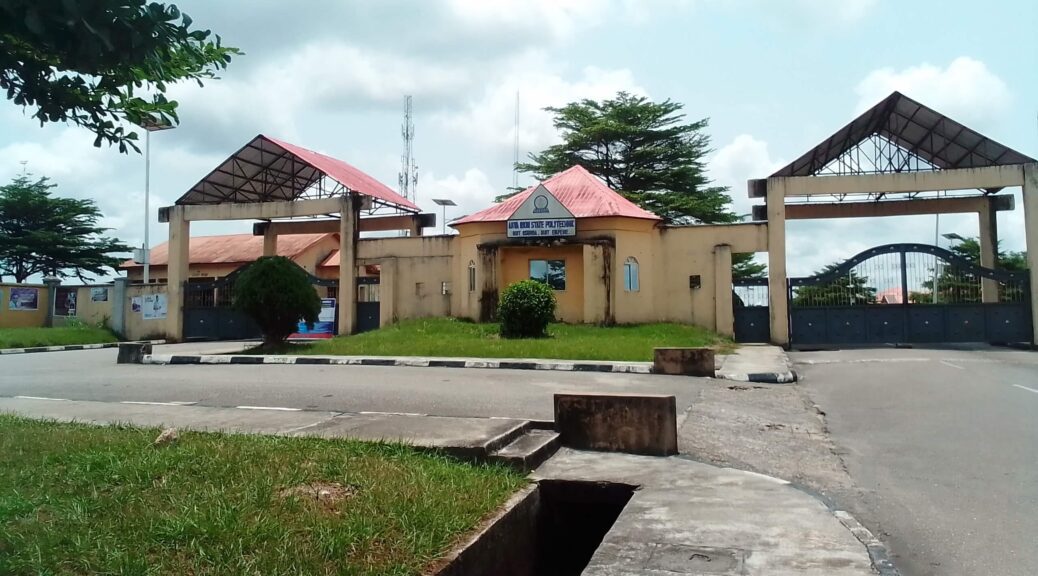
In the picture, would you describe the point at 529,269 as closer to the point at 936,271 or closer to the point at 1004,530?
the point at 936,271

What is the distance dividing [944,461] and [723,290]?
631 inches

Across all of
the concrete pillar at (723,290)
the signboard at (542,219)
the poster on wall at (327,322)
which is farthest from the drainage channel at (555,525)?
the poster on wall at (327,322)

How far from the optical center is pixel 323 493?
4395mm

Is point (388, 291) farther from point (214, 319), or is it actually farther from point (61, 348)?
point (61, 348)

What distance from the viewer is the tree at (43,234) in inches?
1432

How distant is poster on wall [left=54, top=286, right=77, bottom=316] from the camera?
93.5ft

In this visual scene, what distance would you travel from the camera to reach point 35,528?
356 centimetres

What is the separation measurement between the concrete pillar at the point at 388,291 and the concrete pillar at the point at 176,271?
296 inches

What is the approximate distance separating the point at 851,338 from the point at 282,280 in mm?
16143

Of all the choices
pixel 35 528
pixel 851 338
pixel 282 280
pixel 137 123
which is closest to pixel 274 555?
pixel 35 528

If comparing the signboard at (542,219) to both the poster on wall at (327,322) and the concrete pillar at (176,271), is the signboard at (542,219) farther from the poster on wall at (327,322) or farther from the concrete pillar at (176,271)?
the concrete pillar at (176,271)

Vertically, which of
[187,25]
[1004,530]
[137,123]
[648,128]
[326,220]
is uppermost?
[648,128]

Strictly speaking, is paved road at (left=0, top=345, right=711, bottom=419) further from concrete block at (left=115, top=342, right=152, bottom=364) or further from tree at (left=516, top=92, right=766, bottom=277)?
tree at (left=516, top=92, right=766, bottom=277)

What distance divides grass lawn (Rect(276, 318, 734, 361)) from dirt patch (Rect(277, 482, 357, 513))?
438 inches
